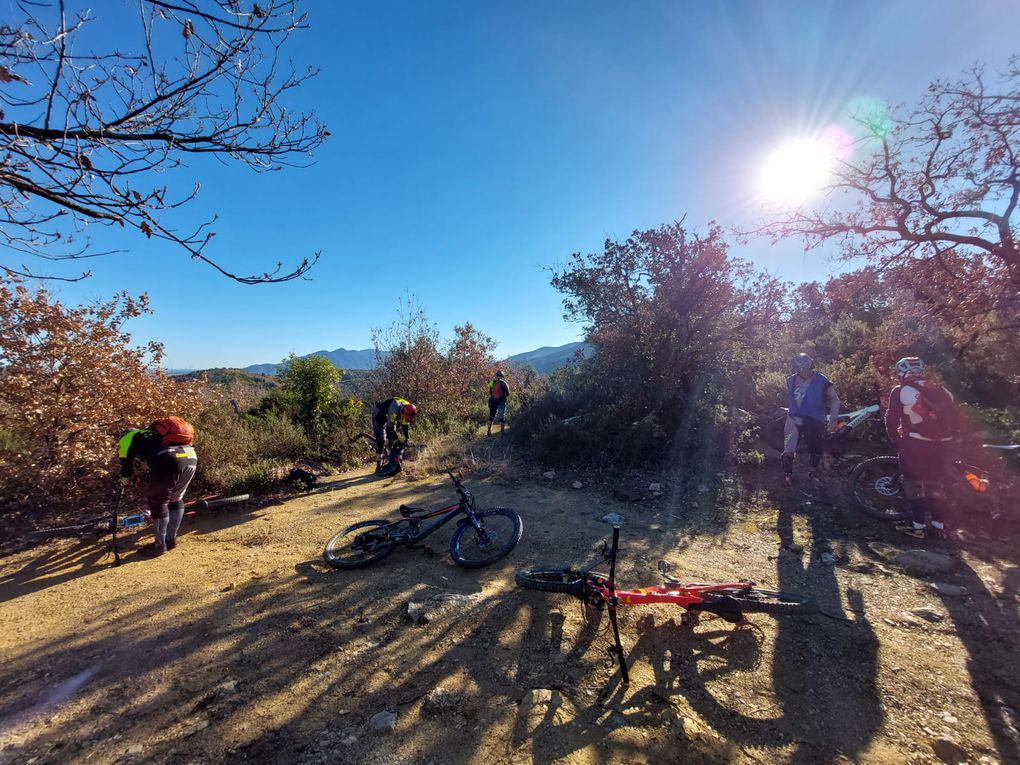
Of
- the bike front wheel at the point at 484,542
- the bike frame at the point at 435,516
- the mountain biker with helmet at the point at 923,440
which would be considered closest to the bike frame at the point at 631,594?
the bike front wheel at the point at 484,542

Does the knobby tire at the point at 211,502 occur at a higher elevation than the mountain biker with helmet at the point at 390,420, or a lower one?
lower

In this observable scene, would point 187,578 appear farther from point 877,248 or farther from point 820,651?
point 877,248

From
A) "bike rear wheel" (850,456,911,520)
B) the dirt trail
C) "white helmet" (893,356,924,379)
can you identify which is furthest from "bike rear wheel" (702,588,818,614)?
"white helmet" (893,356,924,379)

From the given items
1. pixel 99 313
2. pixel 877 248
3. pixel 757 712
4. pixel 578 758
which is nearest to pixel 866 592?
pixel 757 712

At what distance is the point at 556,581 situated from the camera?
3.31 meters

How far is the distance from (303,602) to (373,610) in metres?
0.68

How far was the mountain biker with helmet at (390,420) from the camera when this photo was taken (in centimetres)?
736

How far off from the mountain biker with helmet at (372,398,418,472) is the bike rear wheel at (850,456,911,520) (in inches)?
259

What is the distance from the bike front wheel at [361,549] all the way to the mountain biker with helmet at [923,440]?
222 inches

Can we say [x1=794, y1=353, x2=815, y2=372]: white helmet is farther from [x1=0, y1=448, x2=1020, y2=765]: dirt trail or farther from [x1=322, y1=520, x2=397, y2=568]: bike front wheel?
[x1=322, y1=520, x2=397, y2=568]: bike front wheel

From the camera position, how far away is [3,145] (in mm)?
2070

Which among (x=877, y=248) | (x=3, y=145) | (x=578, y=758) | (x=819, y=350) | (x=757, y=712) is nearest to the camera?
(x=578, y=758)

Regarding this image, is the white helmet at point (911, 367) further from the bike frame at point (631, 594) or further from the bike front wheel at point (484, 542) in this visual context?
the bike front wheel at point (484, 542)

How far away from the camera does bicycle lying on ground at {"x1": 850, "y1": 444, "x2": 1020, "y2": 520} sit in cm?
422
